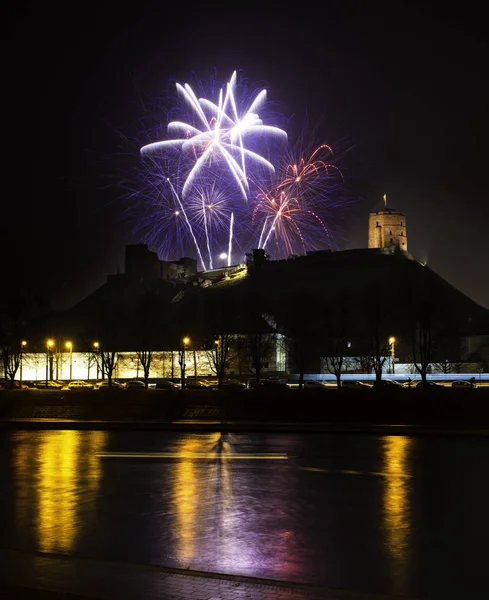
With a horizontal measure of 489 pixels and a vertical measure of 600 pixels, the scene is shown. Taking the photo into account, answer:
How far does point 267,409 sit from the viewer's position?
33.8 metres

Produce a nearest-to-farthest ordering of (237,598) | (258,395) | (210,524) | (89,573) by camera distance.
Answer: (237,598), (89,573), (210,524), (258,395)

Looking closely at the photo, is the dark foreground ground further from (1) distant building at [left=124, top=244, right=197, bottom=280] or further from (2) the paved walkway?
(1) distant building at [left=124, top=244, right=197, bottom=280]

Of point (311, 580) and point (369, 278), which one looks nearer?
point (311, 580)

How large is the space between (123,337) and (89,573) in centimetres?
9122

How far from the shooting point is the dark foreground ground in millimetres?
29875

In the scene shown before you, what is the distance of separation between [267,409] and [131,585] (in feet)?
86.9

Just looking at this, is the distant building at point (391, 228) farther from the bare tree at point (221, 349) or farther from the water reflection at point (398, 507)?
the water reflection at point (398, 507)

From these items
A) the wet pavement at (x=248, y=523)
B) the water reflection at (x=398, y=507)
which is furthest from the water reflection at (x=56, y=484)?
the water reflection at (x=398, y=507)

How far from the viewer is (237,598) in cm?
704

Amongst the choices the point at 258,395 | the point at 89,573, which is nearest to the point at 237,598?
the point at 89,573

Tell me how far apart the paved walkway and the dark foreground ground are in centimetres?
1921

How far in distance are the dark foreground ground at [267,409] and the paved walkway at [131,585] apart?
19209 mm

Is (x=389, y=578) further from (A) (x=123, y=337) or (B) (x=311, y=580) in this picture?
(A) (x=123, y=337)

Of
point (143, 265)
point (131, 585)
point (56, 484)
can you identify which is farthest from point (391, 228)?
point (131, 585)
